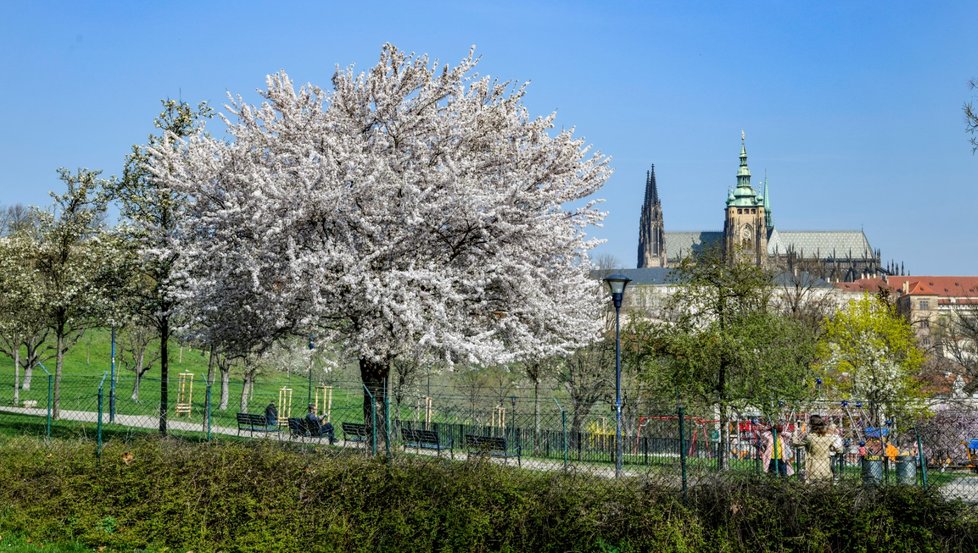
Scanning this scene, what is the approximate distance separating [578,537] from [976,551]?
438 centimetres

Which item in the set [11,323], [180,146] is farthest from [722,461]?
[11,323]

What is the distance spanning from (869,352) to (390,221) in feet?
106

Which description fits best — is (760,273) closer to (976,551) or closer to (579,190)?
(579,190)

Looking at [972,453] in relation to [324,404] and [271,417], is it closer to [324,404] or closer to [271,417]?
[271,417]

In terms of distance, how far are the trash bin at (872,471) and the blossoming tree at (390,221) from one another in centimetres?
853

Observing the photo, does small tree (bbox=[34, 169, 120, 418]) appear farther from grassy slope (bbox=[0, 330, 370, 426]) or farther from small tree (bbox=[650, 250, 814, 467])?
small tree (bbox=[650, 250, 814, 467])

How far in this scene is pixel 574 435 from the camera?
18656mm

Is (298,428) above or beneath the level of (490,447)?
above

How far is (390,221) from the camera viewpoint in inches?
910

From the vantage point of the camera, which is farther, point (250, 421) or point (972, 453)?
point (972, 453)

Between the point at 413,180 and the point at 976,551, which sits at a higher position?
the point at 413,180

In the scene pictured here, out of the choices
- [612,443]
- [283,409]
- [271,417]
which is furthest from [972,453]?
[283,409]

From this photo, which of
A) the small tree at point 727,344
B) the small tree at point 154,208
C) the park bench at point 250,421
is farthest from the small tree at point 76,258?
the small tree at point 727,344

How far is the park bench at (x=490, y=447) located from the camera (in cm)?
1404
